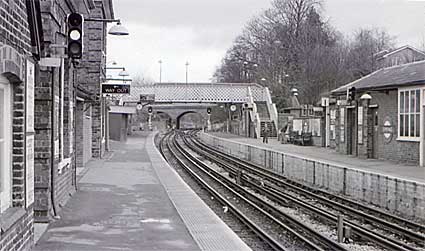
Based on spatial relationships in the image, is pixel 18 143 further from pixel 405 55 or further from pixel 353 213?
pixel 405 55

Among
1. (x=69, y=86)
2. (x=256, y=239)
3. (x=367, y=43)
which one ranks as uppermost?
(x=367, y=43)

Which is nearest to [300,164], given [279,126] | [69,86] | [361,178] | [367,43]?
[361,178]

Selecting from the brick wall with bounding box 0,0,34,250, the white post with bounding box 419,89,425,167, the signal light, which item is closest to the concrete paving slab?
the brick wall with bounding box 0,0,34,250

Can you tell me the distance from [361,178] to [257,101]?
3790 cm

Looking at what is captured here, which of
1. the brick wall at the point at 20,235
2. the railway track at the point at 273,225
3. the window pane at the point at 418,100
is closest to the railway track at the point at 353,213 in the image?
the railway track at the point at 273,225

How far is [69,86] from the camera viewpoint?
13492 mm

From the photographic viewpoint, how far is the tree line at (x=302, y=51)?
54719mm

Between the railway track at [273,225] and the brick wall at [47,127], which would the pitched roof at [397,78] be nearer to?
the railway track at [273,225]

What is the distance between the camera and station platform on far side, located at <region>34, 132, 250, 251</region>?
9297 millimetres

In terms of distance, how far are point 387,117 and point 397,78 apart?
60.2 inches

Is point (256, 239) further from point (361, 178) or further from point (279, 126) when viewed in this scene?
point (279, 126)

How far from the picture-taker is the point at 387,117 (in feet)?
76.9

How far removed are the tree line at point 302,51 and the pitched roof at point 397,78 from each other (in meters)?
24.8

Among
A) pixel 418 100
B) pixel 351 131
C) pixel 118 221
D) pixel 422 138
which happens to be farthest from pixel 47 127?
pixel 351 131
